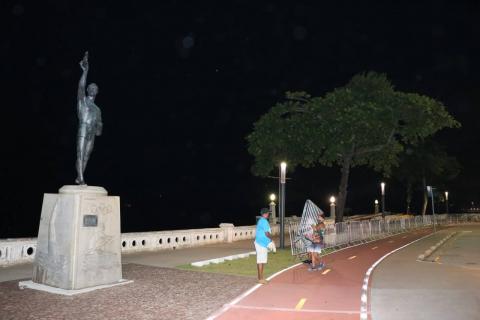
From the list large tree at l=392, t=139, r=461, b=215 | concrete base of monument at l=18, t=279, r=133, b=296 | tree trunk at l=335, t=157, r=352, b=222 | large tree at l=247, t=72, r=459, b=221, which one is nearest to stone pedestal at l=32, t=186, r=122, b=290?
concrete base of monument at l=18, t=279, r=133, b=296

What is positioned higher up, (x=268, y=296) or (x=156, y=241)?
(x=156, y=241)

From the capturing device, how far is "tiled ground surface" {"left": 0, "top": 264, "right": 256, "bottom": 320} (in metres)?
8.73

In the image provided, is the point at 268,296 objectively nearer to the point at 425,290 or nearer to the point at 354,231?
the point at 425,290

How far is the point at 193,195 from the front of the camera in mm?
157750

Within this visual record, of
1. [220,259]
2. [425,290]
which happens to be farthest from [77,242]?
[425,290]

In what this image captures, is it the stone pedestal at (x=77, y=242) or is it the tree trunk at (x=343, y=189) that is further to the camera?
the tree trunk at (x=343, y=189)

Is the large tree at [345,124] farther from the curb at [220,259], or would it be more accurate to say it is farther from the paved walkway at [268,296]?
the paved walkway at [268,296]

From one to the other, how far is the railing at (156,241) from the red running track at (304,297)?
24.4ft

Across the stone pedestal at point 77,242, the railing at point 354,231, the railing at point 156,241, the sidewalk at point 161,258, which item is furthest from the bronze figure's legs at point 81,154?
the railing at point 354,231

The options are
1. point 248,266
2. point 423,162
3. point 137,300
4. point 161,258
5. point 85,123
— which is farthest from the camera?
point 423,162

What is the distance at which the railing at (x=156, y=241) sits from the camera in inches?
585

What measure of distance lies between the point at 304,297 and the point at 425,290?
3.33 meters

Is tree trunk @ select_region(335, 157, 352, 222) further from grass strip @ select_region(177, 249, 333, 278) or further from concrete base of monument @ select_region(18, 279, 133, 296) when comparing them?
concrete base of monument @ select_region(18, 279, 133, 296)

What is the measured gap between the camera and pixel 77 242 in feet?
36.2
